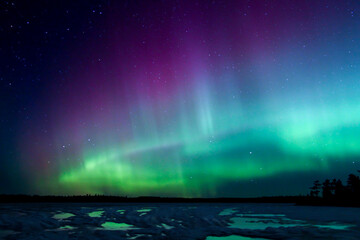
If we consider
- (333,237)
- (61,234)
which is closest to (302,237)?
(333,237)

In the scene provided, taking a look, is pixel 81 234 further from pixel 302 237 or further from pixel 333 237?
pixel 333 237

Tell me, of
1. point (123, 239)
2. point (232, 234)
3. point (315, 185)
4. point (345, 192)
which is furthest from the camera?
point (315, 185)

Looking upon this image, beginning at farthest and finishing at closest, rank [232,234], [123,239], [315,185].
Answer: [315,185] < [232,234] < [123,239]

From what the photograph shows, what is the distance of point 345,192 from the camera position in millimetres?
65438

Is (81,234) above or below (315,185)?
below

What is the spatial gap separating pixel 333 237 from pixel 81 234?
470 inches

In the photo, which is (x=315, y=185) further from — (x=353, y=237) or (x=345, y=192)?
(x=353, y=237)

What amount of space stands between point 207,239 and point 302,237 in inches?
173

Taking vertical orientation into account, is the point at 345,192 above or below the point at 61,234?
above

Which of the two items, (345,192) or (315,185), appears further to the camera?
(315,185)

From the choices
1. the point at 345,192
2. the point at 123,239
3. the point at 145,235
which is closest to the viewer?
the point at 123,239

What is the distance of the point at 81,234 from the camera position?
14.4 meters


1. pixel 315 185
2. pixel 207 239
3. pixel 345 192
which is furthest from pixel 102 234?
pixel 315 185

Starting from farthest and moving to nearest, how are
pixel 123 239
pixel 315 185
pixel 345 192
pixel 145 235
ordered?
1. pixel 315 185
2. pixel 345 192
3. pixel 145 235
4. pixel 123 239
